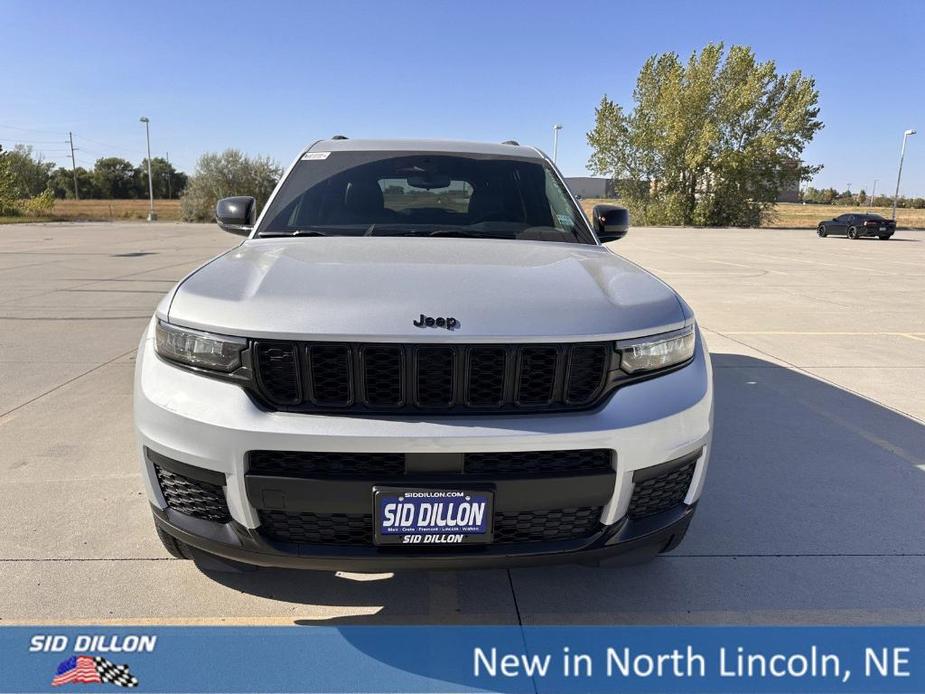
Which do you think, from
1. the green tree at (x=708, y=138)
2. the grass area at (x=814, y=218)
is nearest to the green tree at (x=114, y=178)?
the green tree at (x=708, y=138)

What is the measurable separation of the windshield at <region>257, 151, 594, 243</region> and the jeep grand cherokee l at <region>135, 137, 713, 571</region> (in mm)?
1031

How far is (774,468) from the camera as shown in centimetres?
383

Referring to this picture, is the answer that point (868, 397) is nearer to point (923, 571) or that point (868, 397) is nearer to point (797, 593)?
point (923, 571)

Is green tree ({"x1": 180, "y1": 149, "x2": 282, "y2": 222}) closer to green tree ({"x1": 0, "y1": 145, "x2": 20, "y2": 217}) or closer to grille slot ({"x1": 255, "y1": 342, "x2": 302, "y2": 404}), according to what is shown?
green tree ({"x1": 0, "y1": 145, "x2": 20, "y2": 217})

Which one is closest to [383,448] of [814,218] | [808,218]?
[814,218]

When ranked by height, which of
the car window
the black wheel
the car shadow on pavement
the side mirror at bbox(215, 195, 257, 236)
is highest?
the car window

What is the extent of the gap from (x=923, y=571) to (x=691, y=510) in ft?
4.42

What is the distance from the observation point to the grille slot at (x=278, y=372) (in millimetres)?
1997

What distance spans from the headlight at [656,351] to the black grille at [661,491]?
1.14 ft

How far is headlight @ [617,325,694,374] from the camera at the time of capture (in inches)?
83.3

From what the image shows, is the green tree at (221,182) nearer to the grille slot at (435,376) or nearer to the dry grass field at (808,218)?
the dry grass field at (808,218)

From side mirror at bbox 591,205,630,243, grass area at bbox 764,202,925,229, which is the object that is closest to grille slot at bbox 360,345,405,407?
side mirror at bbox 591,205,630,243

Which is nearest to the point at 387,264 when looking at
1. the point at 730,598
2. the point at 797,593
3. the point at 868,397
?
the point at 730,598

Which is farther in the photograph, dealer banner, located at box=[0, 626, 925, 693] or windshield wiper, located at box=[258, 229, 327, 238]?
windshield wiper, located at box=[258, 229, 327, 238]
